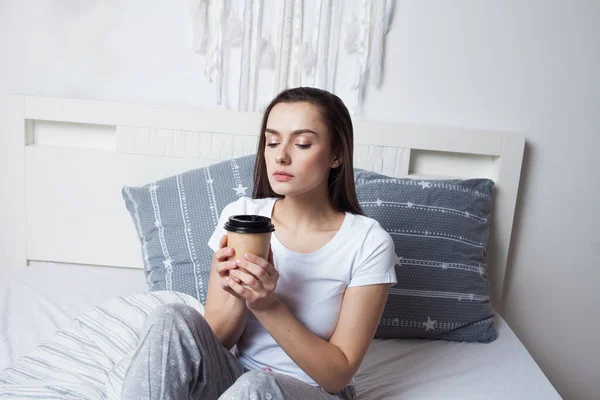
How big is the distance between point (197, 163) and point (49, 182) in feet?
1.56

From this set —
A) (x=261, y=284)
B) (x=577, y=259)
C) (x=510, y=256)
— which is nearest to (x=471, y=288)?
(x=510, y=256)

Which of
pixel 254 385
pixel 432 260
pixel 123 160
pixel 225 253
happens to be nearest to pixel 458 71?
pixel 432 260

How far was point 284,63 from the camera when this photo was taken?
1.83 meters

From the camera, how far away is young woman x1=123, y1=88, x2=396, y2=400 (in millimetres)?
946

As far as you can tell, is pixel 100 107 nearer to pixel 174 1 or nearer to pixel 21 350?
pixel 174 1

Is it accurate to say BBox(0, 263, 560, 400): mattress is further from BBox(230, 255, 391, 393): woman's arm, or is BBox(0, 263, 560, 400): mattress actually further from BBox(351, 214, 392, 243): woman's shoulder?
BBox(351, 214, 392, 243): woman's shoulder

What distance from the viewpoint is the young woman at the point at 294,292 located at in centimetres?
95

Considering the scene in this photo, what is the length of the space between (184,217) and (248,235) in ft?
2.55

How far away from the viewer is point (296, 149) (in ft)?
3.60

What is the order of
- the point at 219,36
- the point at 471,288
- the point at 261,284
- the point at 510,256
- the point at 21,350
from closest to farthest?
1. the point at 261,284
2. the point at 21,350
3. the point at 471,288
4. the point at 219,36
5. the point at 510,256

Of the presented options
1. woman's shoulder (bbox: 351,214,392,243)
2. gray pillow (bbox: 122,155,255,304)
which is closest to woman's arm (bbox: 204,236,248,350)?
woman's shoulder (bbox: 351,214,392,243)

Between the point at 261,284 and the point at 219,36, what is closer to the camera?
the point at 261,284

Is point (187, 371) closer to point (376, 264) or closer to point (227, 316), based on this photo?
point (227, 316)

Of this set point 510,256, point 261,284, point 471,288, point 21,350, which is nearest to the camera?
point 261,284
